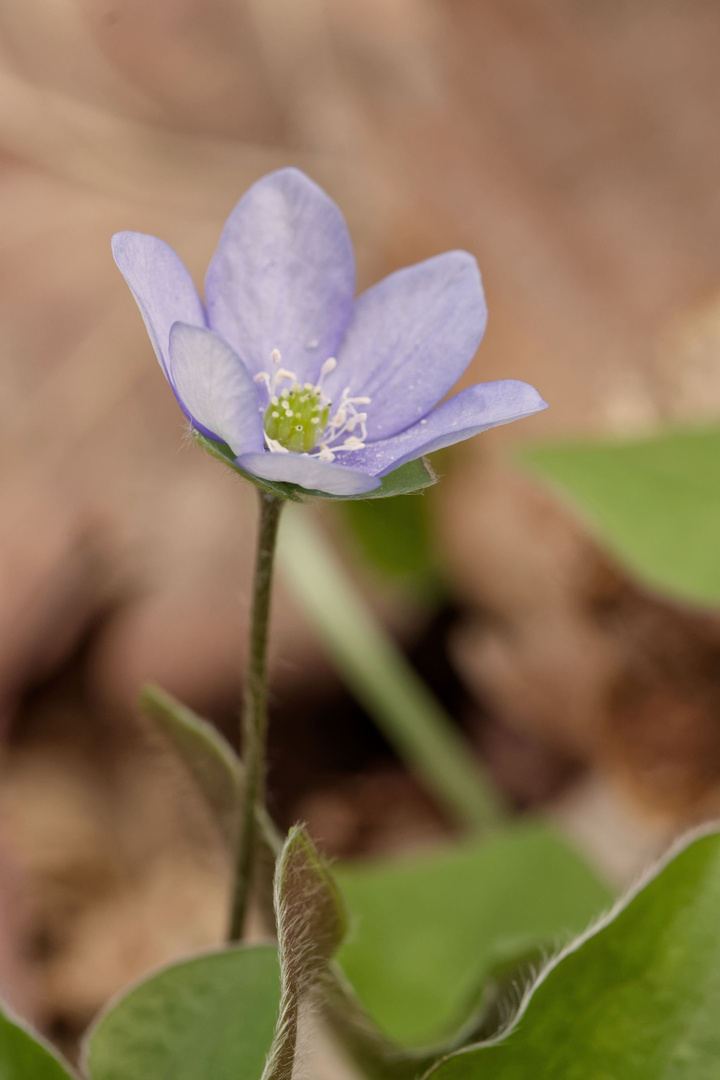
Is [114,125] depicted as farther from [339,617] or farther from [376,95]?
[339,617]

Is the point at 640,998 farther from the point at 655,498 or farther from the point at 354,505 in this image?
the point at 354,505

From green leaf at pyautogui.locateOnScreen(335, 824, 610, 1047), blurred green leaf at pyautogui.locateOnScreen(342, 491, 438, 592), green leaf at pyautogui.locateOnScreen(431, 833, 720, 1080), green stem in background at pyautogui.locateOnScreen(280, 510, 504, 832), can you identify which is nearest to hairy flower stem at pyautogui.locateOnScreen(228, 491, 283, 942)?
green leaf at pyautogui.locateOnScreen(431, 833, 720, 1080)

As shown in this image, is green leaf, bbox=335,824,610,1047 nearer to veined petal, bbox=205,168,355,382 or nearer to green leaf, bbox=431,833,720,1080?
green leaf, bbox=431,833,720,1080

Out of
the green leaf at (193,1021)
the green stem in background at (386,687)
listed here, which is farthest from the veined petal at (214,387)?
the green stem in background at (386,687)

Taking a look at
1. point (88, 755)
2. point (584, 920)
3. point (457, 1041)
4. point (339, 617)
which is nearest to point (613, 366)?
point (339, 617)

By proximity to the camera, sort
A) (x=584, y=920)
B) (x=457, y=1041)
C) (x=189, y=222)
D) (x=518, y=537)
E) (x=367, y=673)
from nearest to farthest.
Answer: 1. (x=457, y=1041)
2. (x=584, y=920)
3. (x=367, y=673)
4. (x=518, y=537)
5. (x=189, y=222)

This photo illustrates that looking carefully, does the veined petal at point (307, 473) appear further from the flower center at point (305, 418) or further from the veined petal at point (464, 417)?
the flower center at point (305, 418)
